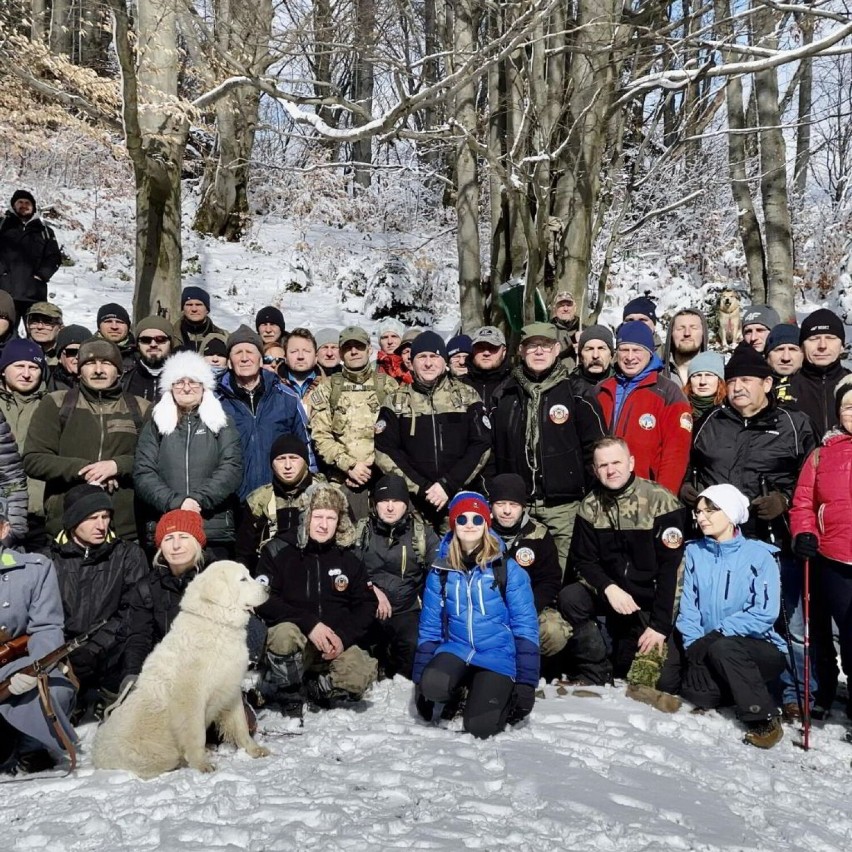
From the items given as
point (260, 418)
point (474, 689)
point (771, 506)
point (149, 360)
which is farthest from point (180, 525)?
point (771, 506)

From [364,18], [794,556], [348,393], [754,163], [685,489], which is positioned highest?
[754,163]

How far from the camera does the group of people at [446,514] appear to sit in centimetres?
474

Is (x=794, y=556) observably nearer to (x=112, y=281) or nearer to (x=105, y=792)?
(x=105, y=792)

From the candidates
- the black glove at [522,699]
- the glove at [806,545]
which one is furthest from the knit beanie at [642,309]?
the black glove at [522,699]

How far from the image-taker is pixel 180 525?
461 centimetres

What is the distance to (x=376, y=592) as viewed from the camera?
5453mm

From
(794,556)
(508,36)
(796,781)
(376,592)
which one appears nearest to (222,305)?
(508,36)

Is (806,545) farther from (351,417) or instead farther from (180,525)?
(180,525)

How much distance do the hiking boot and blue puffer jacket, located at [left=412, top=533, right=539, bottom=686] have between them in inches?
50.3

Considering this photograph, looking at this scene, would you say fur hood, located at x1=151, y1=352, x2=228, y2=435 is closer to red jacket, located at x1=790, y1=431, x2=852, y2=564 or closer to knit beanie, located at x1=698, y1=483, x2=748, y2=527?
knit beanie, located at x1=698, y1=483, x2=748, y2=527

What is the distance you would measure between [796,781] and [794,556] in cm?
153

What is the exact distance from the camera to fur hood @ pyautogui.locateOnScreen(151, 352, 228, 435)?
554 cm

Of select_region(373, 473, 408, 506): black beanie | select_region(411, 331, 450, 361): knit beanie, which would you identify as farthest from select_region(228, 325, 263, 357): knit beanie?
select_region(373, 473, 408, 506): black beanie

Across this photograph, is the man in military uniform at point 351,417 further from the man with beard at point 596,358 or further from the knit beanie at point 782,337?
the knit beanie at point 782,337
